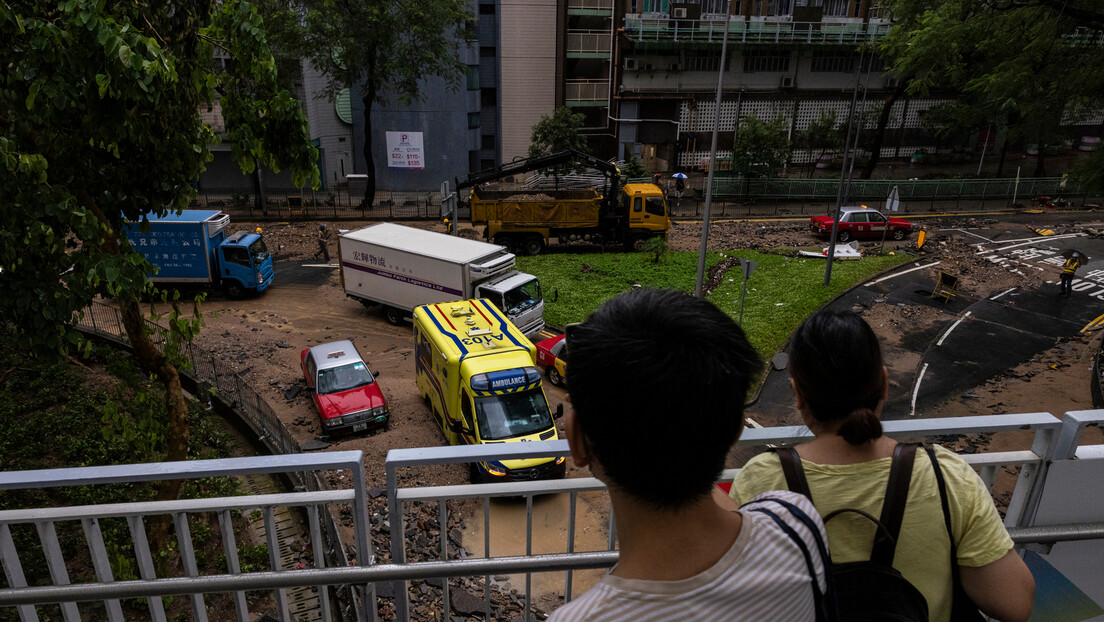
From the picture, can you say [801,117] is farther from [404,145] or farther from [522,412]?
[522,412]

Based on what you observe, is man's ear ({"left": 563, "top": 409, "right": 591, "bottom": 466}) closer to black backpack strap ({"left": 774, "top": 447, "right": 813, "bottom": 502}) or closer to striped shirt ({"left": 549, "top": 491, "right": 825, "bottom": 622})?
striped shirt ({"left": 549, "top": 491, "right": 825, "bottom": 622})

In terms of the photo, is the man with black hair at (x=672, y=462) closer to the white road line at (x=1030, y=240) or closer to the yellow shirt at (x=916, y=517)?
the yellow shirt at (x=916, y=517)

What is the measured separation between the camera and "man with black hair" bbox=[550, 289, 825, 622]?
1188 mm

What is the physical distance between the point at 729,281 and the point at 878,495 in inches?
837

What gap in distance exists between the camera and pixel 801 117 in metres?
42.0

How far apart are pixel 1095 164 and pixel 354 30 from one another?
24226mm

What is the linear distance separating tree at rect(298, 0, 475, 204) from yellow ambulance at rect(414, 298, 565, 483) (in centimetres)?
1738

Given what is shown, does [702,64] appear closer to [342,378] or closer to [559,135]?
[559,135]

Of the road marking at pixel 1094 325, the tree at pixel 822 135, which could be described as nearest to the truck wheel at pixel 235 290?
the road marking at pixel 1094 325

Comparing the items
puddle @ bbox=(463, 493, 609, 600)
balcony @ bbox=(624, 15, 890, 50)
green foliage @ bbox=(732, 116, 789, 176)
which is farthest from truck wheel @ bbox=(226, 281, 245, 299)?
balcony @ bbox=(624, 15, 890, 50)

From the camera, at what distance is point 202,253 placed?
67.3 ft

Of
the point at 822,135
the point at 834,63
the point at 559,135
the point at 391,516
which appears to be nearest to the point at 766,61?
the point at 834,63

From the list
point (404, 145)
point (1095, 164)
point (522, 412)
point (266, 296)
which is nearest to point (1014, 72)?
point (1095, 164)

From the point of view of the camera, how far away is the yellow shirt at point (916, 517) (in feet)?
5.95
